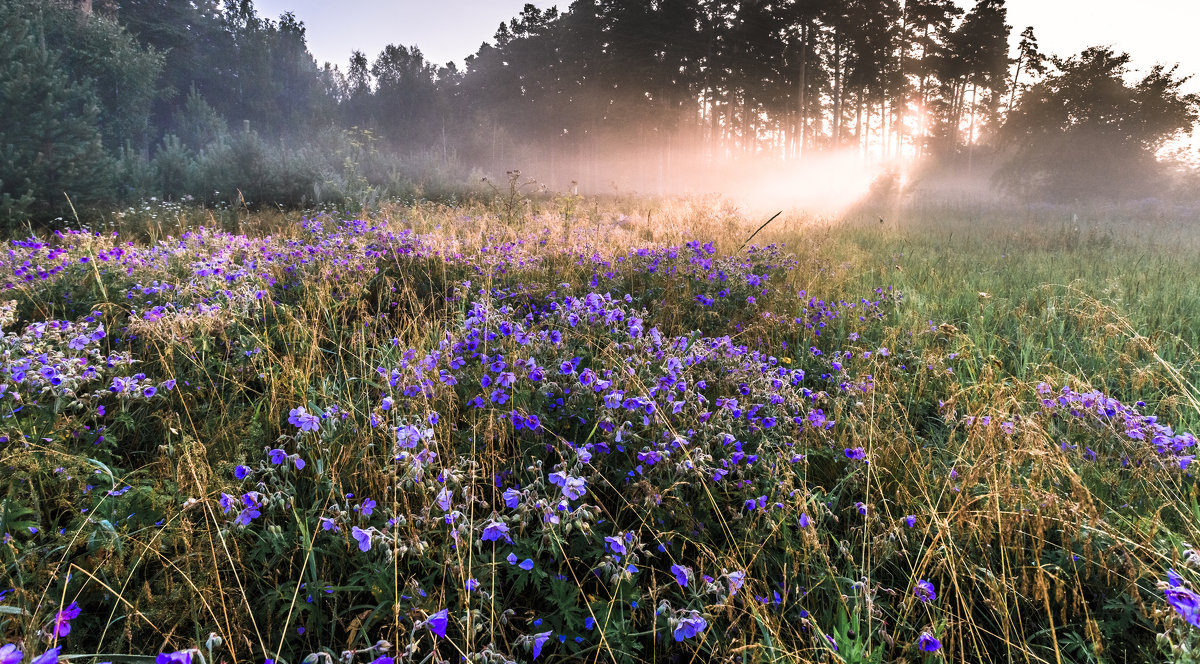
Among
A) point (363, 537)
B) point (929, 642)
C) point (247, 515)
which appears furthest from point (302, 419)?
point (929, 642)

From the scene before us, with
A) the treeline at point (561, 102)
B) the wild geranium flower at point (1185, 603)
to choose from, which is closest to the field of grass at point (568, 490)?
the wild geranium flower at point (1185, 603)

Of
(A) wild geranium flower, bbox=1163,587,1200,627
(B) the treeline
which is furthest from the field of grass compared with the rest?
(B) the treeline

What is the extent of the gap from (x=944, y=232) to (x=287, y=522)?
11315 millimetres

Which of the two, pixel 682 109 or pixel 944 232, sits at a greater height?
pixel 682 109

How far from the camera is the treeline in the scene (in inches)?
511

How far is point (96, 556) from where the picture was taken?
1447 millimetres

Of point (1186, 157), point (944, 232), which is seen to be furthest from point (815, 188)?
point (944, 232)

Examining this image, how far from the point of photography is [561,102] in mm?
38562

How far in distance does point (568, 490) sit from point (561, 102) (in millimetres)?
41002

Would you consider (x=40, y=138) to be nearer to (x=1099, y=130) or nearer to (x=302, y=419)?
(x=302, y=419)

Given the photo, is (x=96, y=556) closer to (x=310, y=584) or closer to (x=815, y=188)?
(x=310, y=584)

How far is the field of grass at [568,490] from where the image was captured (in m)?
1.38

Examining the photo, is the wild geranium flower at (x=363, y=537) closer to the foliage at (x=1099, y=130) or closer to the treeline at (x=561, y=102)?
the treeline at (x=561, y=102)

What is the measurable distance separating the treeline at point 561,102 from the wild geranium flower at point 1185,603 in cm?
1175
